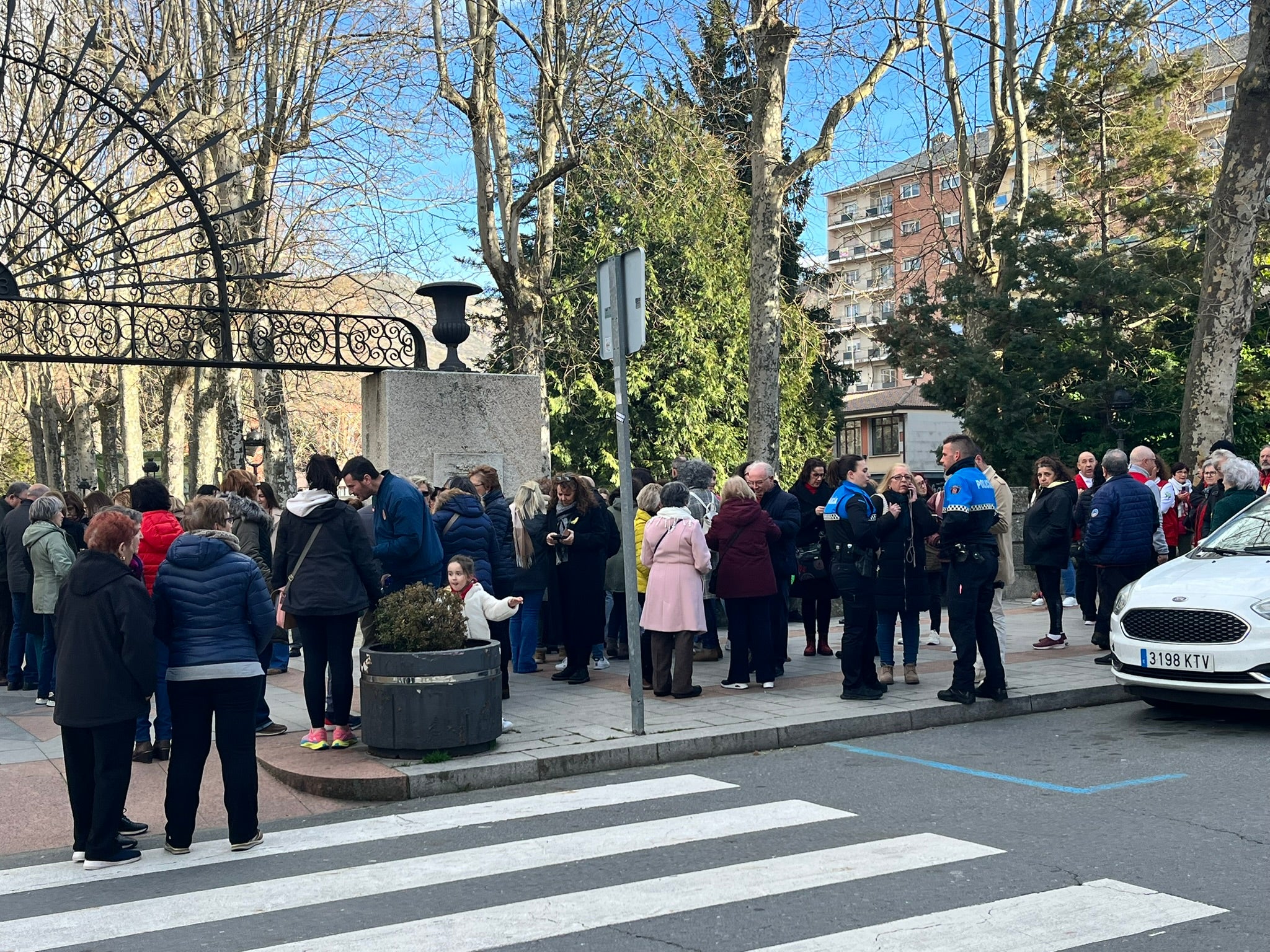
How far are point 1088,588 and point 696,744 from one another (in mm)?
6970

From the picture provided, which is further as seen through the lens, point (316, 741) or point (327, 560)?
point (316, 741)

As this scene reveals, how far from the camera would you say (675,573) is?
371 inches

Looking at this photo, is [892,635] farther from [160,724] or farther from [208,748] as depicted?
[208,748]

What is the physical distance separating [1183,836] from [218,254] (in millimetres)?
9174

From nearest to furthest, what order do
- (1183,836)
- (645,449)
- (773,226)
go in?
1. (1183,836)
2. (773,226)
3. (645,449)

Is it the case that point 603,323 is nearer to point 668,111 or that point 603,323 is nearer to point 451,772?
point 451,772

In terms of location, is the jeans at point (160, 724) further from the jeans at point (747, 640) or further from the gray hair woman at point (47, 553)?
the jeans at point (747, 640)

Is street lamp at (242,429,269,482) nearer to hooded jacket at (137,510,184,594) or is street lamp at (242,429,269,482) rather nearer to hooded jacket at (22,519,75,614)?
hooded jacket at (22,519,75,614)

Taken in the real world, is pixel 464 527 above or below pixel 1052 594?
above

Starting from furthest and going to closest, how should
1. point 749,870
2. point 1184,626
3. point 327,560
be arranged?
point 1184,626, point 327,560, point 749,870

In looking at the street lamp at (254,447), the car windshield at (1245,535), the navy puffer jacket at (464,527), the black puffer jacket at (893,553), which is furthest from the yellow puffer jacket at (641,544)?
the street lamp at (254,447)

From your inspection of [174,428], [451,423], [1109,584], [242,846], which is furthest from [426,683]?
[174,428]

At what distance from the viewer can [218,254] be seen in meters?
11.4

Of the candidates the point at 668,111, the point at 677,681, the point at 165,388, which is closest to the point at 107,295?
the point at 165,388
